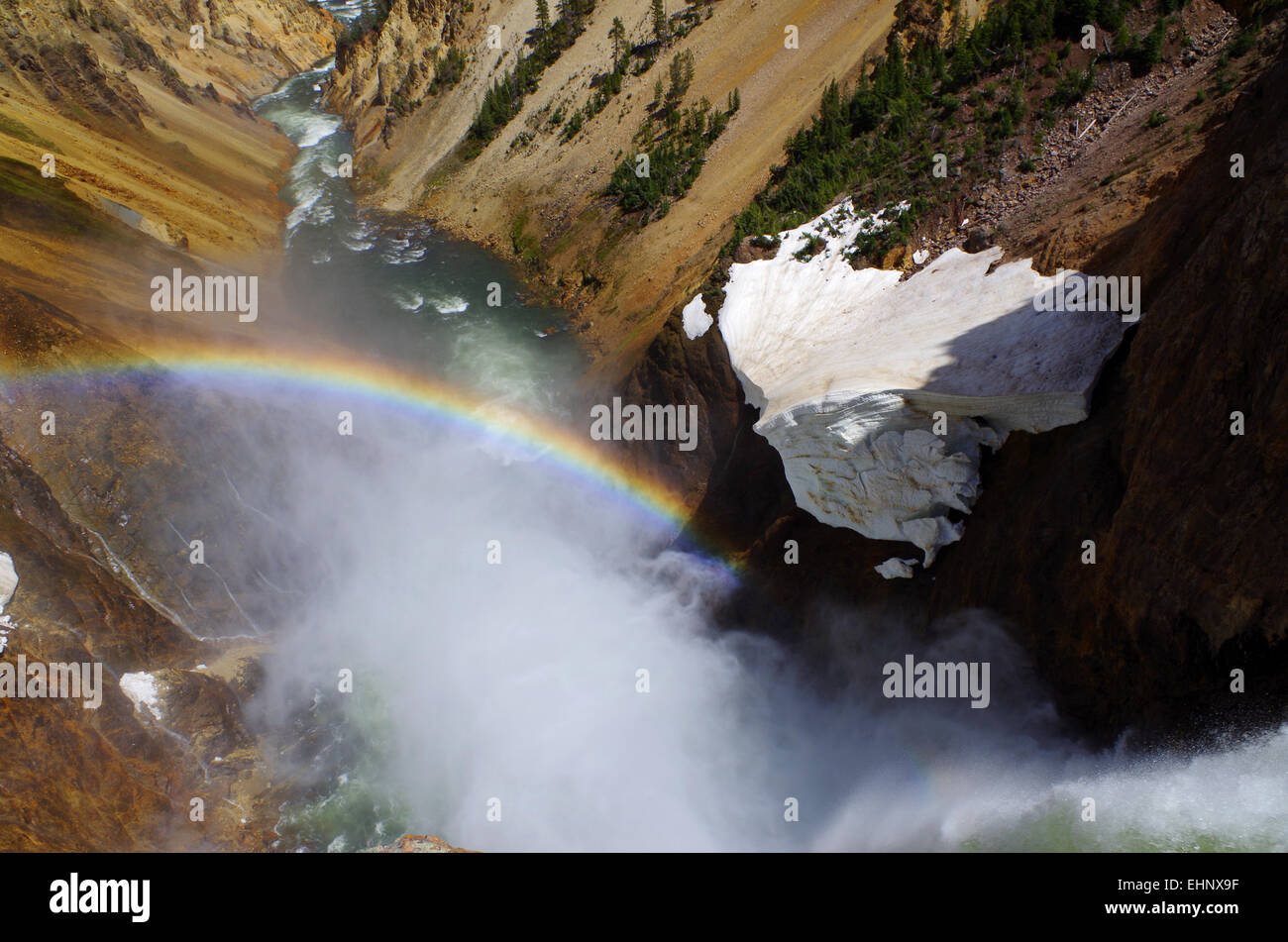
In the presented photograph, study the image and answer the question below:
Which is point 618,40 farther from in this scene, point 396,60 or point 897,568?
Answer: point 897,568

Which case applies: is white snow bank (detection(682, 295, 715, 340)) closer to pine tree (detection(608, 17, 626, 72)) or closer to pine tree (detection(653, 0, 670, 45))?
pine tree (detection(653, 0, 670, 45))

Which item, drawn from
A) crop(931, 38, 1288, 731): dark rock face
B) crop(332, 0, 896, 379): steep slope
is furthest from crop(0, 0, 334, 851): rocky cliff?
crop(931, 38, 1288, 731): dark rock face

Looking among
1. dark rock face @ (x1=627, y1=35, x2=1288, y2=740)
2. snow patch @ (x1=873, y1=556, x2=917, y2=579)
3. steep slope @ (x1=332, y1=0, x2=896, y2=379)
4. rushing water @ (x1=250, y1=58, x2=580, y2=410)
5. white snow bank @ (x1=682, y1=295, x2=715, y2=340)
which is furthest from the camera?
steep slope @ (x1=332, y1=0, x2=896, y2=379)

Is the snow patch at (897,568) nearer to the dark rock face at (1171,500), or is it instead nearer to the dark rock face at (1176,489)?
the dark rock face at (1171,500)

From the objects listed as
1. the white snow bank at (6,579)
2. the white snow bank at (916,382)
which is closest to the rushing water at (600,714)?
the white snow bank at (916,382)

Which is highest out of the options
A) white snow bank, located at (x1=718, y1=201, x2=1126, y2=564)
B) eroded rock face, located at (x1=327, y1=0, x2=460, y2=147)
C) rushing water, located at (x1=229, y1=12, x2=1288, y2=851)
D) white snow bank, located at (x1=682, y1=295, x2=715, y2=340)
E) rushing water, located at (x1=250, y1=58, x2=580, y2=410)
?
eroded rock face, located at (x1=327, y1=0, x2=460, y2=147)

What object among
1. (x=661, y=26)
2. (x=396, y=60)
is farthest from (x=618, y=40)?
(x=396, y=60)

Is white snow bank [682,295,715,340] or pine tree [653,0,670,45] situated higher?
pine tree [653,0,670,45]

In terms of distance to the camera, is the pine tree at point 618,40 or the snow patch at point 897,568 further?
the pine tree at point 618,40

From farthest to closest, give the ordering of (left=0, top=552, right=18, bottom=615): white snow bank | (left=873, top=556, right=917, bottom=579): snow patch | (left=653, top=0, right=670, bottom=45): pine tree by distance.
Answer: (left=653, top=0, right=670, bottom=45): pine tree, (left=873, top=556, right=917, bottom=579): snow patch, (left=0, top=552, right=18, bottom=615): white snow bank
